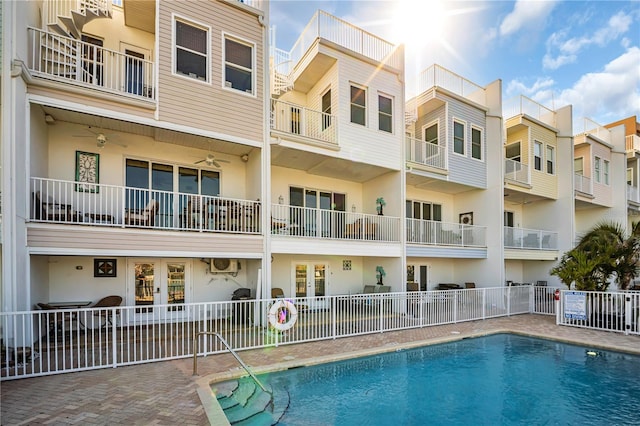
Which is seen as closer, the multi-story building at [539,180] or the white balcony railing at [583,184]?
the multi-story building at [539,180]

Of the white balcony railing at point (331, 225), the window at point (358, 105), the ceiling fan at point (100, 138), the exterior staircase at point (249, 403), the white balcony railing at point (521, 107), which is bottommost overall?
the exterior staircase at point (249, 403)

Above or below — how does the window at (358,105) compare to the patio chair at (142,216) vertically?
above

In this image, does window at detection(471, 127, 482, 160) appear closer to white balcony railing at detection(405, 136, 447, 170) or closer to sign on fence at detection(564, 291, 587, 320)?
white balcony railing at detection(405, 136, 447, 170)

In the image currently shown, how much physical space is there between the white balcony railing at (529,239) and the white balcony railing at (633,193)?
971cm

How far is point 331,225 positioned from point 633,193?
24.5m

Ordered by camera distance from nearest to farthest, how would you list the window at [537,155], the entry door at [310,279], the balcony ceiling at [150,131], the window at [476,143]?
the balcony ceiling at [150,131] → the entry door at [310,279] → the window at [476,143] → the window at [537,155]

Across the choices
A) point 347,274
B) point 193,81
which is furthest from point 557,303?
point 193,81

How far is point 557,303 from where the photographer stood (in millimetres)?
11797

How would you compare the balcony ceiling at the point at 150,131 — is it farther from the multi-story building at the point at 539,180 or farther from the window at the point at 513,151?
the window at the point at 513,151

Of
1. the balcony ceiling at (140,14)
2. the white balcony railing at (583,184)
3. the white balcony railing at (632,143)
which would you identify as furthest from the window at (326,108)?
the white balcony railing at (632,143)

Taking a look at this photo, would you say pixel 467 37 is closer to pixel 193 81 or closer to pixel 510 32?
pixel 510 32

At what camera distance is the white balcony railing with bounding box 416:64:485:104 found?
1513 centimetres

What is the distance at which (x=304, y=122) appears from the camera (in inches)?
514

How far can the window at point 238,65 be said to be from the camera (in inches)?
408
